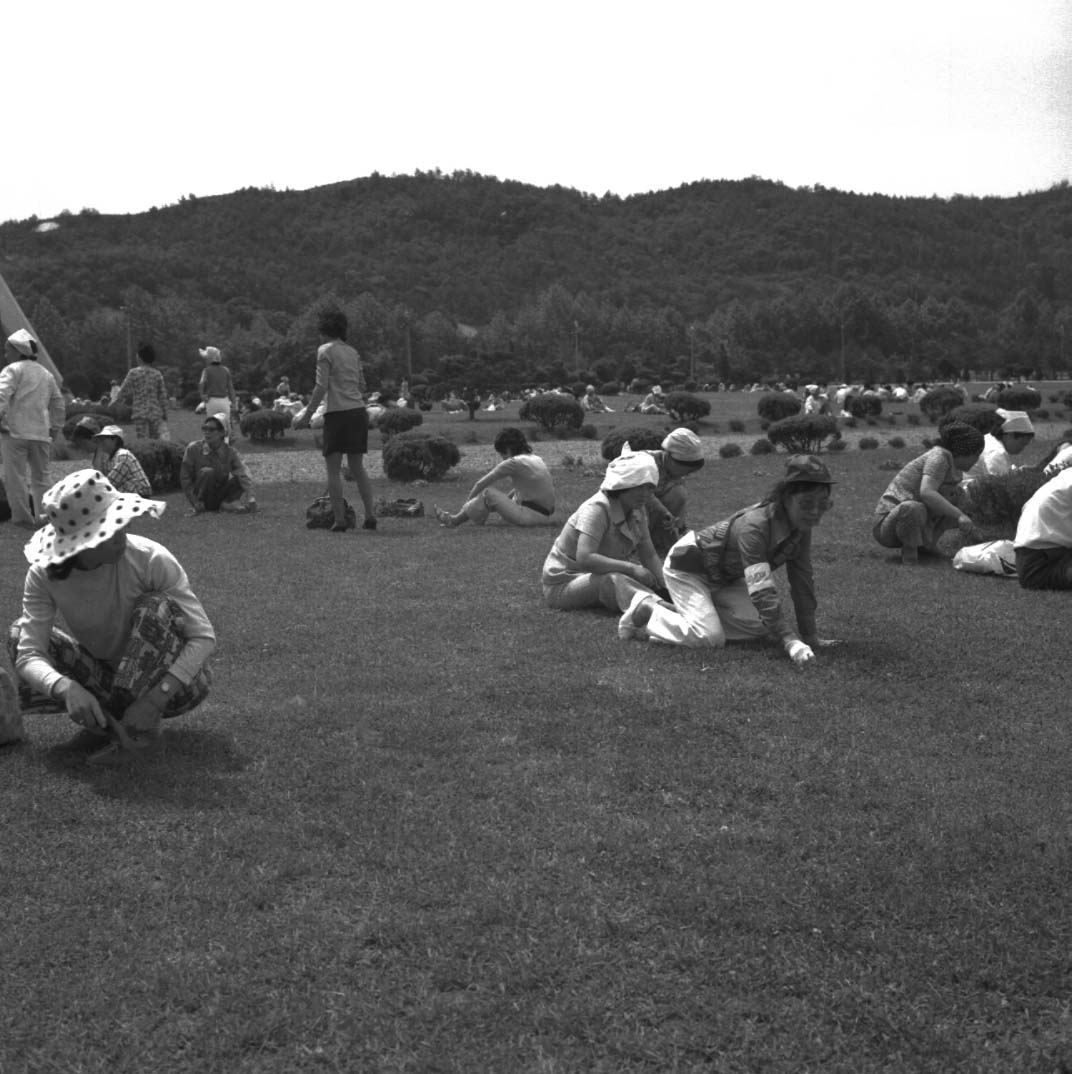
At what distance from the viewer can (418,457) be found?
15961mm

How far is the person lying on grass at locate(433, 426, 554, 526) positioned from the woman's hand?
6.67 m

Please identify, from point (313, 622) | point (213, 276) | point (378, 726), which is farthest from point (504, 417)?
point (213, 276)

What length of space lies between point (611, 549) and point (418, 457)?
896cm

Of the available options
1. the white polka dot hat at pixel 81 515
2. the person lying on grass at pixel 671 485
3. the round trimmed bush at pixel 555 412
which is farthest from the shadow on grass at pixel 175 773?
the round trimmed bush at pixel 555 412

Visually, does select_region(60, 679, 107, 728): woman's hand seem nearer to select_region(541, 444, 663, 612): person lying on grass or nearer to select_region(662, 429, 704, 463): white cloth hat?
select_region(541, 444, 663, 612): person lying on grass

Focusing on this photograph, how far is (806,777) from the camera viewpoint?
436 centimetres

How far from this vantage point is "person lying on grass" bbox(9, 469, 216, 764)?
427 cm

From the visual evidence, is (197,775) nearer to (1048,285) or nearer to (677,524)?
(677,524)

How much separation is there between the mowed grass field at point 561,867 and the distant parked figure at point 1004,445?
11.5 feet

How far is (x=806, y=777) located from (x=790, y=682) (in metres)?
1.28

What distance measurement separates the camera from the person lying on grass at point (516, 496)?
35.7ft

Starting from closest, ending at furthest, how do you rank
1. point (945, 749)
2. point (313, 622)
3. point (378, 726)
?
point (945, 749)
point (378, 726)
point (313, 622)

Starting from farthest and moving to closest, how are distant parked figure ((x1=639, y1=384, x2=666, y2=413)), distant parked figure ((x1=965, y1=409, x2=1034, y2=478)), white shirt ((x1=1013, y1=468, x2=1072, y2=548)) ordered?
distant parked figure ((x1=639, y1=384, x2=666, y2=413)) → distant parked figure ((x1=965, y1=409, x2=1034, y2=478)) → white shirt ((x1=1013, y1=468, x2=1072, y2=548))

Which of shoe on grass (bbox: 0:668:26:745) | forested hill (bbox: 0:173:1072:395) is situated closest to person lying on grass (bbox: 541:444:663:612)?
shoe on grass (bbox: 0:668:26:745)
